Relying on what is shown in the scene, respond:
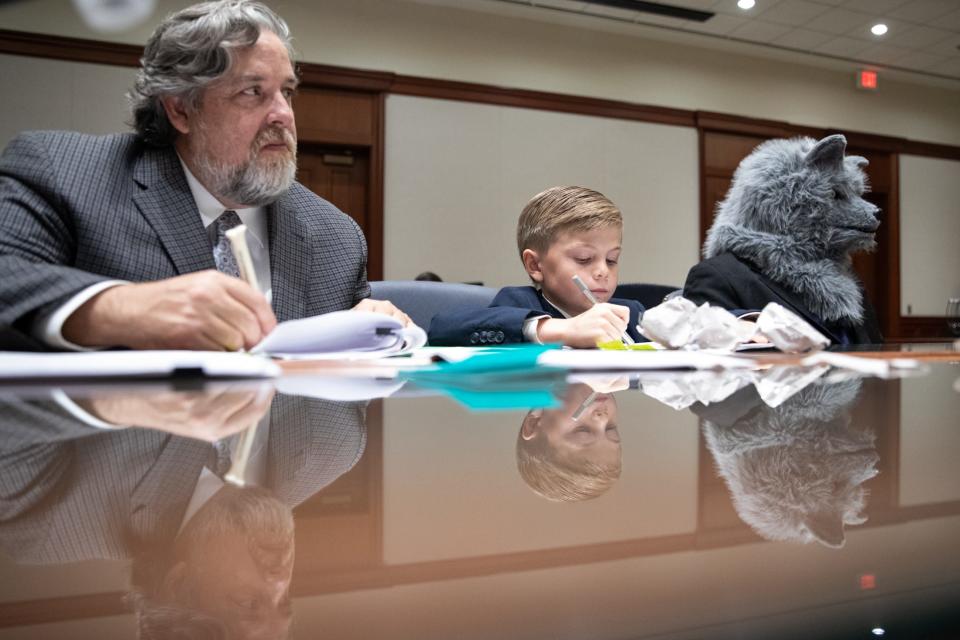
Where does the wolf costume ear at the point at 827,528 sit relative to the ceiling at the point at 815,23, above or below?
below

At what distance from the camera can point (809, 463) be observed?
181 mm

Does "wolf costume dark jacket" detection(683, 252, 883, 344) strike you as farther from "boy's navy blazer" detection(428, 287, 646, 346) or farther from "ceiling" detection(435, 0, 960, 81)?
"ceiling" detection(435, 0, 960, 81)

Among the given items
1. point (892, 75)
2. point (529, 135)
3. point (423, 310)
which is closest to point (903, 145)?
point (892, 75)

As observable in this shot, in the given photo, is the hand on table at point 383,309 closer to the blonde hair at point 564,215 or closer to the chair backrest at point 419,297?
the chair backrest at point 419,297

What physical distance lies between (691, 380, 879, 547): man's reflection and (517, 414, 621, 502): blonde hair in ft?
0.10

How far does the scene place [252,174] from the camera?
107cm

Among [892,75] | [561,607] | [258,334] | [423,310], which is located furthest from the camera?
[892,75]

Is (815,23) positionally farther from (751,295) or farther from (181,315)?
(181,315)

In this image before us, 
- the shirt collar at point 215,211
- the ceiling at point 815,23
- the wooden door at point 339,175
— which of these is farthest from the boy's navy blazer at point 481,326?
the ceiling at point 815,23

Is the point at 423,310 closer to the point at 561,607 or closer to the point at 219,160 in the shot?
the point at 219,160

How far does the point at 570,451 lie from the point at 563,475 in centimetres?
3

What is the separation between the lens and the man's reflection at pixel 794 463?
0.13 metres

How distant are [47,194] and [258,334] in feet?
1.55

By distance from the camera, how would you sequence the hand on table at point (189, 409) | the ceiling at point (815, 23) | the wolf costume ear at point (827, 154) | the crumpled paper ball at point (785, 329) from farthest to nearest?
1. the ceiling at point (815, 23)
2. the wolf costume ear at point (827, 154)
3. the crumpled paper ball at point (785, 329)
4. the hand on table at point (189, 409)
